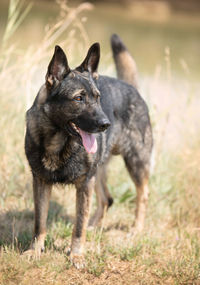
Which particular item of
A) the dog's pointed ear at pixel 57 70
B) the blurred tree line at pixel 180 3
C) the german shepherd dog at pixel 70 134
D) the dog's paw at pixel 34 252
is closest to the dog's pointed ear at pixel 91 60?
the german shepherd dog at pixel 70 134

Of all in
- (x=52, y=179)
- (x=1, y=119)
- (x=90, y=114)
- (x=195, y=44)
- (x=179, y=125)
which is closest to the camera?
(x=90, y=114)

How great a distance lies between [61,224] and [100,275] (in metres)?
0.97

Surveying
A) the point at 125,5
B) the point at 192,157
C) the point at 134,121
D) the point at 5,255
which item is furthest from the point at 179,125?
the point at 125,5

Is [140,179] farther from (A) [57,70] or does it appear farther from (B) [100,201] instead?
(A) [57,70]

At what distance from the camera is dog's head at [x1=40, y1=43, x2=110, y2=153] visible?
3.53 m

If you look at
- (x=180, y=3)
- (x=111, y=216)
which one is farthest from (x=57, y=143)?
(x=180, y=3)

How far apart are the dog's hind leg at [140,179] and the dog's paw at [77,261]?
1.25 metres

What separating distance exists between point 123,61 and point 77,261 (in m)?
2.52

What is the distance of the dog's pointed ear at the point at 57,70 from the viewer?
3.57 m

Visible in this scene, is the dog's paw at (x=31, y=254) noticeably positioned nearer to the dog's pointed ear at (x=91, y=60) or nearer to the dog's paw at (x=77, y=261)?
the dog's paw at (x=77, y=261)

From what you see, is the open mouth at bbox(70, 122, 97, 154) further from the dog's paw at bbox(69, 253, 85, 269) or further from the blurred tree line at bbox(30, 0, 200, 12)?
the blurred tree line at bbox(30, 0, 200, 12)

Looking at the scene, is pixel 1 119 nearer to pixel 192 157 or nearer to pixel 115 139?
pixel 115 139

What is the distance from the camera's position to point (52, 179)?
3.82 metres

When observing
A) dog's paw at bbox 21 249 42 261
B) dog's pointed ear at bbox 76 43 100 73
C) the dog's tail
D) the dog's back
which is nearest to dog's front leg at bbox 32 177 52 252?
dog's paw at bbox 21 249 42 261
